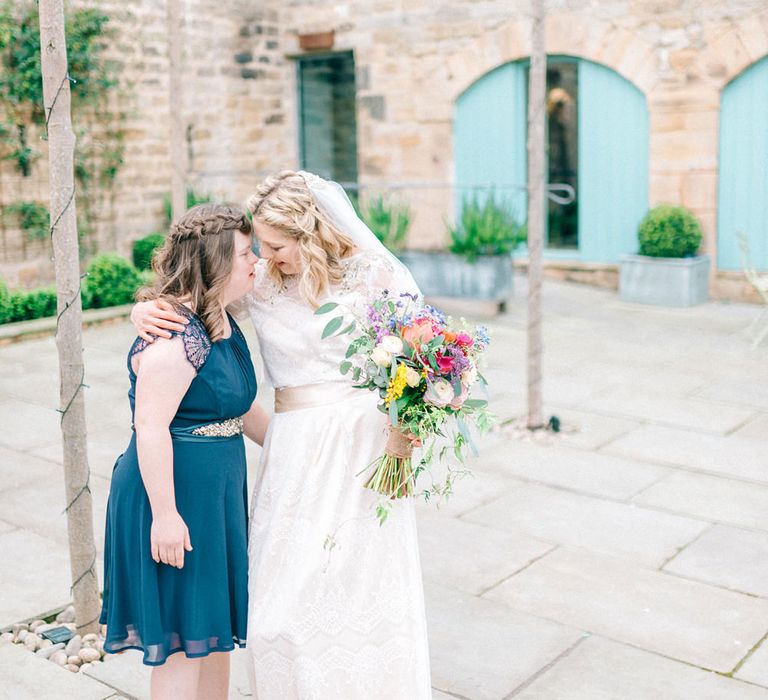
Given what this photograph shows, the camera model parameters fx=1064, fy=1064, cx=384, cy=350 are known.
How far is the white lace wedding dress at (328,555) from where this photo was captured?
300 centimetres

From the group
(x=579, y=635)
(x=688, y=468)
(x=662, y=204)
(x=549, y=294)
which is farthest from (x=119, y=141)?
(x=579, y=635)

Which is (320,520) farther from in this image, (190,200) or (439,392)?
(190,200)

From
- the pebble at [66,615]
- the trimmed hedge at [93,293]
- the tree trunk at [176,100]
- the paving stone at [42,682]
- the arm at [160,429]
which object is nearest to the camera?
the arm at [160,429]

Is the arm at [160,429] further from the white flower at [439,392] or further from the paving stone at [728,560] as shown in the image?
the paving stone at [728,560]

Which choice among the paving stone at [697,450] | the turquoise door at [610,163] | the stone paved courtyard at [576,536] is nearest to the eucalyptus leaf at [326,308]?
the stone paved courtyard at [576,536]

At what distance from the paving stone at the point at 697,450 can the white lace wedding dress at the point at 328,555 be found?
3.22 m

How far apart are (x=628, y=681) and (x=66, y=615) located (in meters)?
2.14

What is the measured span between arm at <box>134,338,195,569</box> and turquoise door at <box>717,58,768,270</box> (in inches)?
333

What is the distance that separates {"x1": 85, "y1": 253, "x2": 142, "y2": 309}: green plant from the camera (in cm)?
1013

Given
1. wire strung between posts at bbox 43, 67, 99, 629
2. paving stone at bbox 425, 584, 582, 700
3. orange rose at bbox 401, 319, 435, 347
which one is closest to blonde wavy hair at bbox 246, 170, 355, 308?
orange rose at bbox 401, 319, 435, 347

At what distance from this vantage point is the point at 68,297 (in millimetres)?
3715

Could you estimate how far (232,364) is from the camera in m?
2.95

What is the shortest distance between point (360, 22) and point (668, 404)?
24.1 feet

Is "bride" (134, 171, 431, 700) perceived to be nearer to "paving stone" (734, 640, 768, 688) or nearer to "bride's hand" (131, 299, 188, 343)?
"bride's hand" (131, 299, 188, 343)
